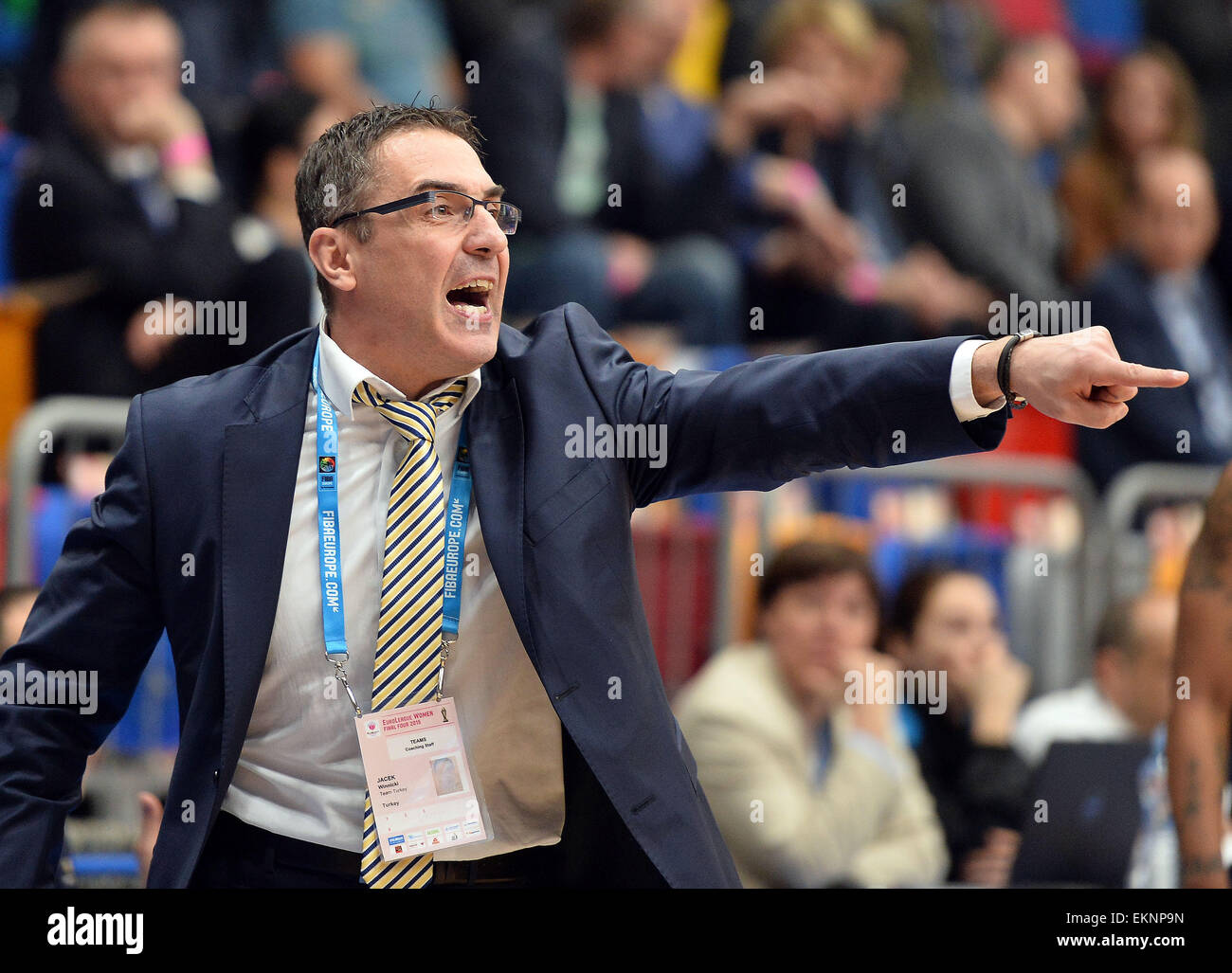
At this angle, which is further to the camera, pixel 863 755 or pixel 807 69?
pixel 807 69

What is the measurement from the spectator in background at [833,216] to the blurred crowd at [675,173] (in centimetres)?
1

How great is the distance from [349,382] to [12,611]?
1.70 meters

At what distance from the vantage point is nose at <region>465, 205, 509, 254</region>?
2984mm

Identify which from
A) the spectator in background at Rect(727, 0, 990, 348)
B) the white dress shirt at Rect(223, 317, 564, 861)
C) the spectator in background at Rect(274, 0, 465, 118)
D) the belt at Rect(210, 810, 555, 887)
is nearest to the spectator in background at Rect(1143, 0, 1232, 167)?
the spectator in background at Rect(727, 0, 990, 348)

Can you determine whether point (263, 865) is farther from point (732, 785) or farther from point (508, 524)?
point (732, 785)

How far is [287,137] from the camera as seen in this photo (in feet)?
18.8

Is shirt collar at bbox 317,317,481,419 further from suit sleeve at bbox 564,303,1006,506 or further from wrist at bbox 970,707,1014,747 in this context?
wrist at bbox 970,707,1014,747

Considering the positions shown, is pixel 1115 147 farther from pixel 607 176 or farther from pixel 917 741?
pixel 917 741

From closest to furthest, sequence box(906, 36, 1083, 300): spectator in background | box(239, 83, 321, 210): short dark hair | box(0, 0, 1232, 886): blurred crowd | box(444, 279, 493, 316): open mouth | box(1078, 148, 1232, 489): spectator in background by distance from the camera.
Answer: box(444, 279, 493, 316): open mouth
box(0, 0, 1232, 886): blurred crowd
box(239, 83, 321, 210): short dark hair
box(1078, 148, 1232, 489): spectator in background
box(906, 36, 1083, 300): spectator in background

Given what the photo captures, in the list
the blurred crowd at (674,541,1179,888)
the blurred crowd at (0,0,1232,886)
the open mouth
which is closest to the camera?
the open mouth

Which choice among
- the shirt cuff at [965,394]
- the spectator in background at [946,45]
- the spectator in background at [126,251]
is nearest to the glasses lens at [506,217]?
the shirt cuff at [965,394]

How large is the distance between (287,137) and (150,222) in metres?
0.54

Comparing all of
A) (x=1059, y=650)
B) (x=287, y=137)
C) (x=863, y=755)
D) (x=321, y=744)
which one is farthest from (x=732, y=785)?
(x=287, y=137)

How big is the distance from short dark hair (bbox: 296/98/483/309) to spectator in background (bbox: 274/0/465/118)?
3.43m
